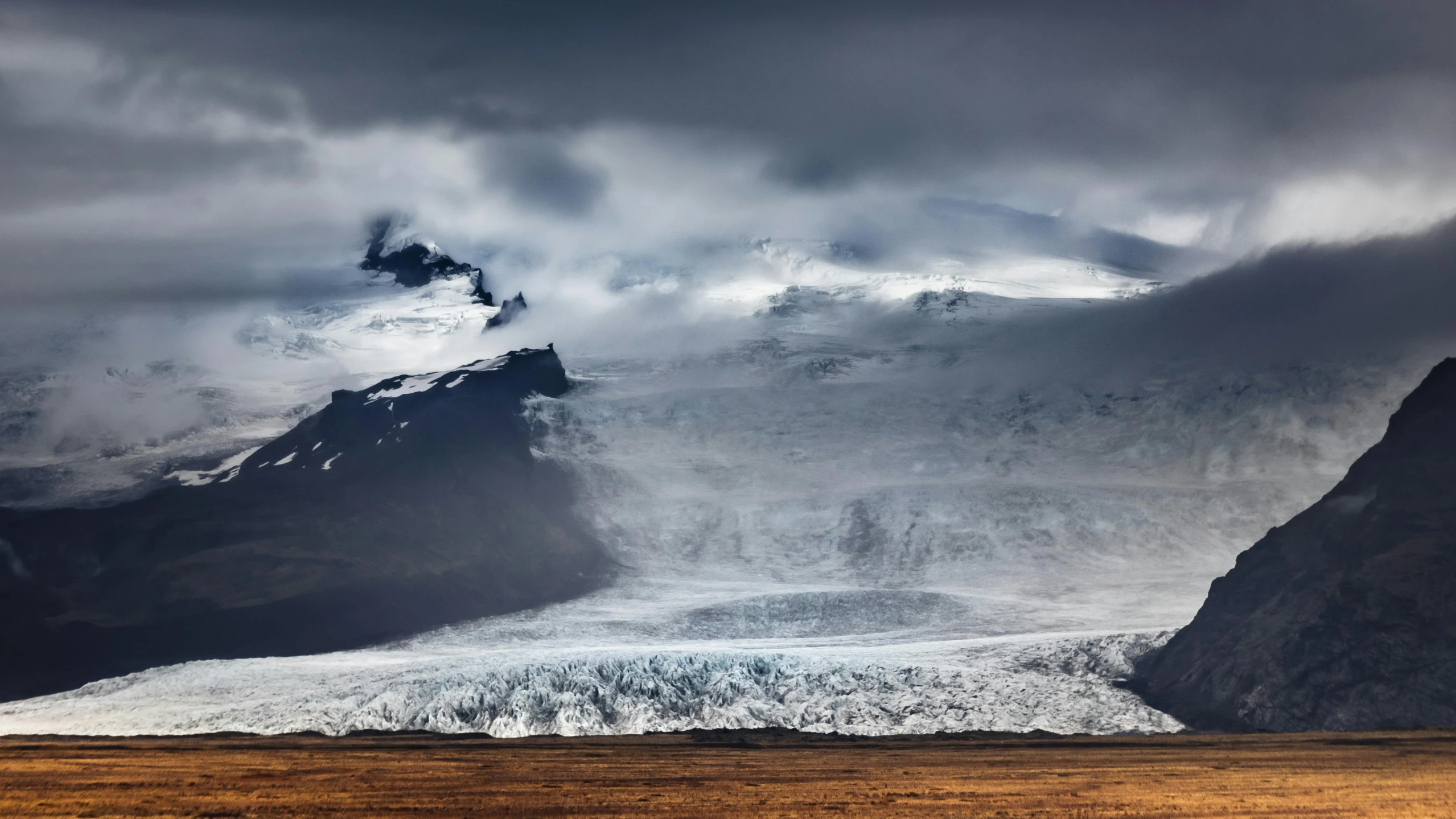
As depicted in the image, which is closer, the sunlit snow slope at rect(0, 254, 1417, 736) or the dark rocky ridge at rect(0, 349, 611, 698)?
the sunlit snow slope at rect(0, 254, 1417, 736)

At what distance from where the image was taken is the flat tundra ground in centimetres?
4653

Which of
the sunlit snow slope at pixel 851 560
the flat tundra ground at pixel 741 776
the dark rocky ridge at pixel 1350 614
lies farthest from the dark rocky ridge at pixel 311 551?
the dark rocky ridge at pixel 1350 614

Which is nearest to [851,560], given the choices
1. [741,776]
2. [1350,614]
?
[1350,614]

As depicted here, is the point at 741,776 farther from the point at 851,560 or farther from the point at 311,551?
the point at 851,560

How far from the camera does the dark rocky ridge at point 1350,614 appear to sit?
63844 mm

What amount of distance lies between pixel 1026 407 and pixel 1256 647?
105628 millimetres

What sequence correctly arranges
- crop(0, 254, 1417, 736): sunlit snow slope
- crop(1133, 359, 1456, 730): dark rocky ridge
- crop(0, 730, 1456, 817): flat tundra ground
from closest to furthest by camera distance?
crop(0, 730, 1456, 817): flat tundra ground < crop(1133, 359, 1456, 730): dark rocky ridge < crop(0, 254, 1417, 736): sunlit snow slope

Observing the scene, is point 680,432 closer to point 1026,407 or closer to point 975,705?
point 1026,407

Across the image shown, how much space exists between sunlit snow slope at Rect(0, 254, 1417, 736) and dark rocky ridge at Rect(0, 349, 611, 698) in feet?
→ 23.1

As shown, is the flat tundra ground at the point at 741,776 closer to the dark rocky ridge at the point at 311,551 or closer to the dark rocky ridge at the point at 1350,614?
the dark rocky ridge at the point at 1350,614

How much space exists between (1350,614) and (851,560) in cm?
7395

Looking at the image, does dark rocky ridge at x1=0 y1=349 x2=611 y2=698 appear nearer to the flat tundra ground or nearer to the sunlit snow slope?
the sunlit snow slope

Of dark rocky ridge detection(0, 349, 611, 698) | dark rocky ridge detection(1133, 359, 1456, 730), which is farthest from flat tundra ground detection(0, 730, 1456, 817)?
dark rocky ridge detection(0, 349, 611, 698)

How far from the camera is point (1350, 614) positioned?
2621 inches
